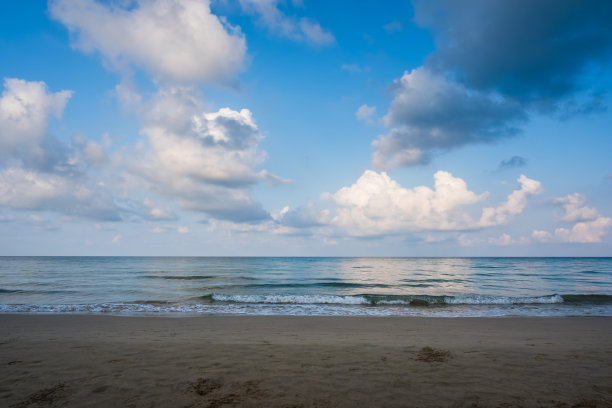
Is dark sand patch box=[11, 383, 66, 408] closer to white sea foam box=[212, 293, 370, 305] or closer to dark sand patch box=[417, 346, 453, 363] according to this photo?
dark sand patch box=[417, 346, 453, 363]

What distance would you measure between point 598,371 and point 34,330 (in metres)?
17.7

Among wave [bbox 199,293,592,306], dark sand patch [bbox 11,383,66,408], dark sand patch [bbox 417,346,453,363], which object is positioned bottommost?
wave [bbox 199,293,592,306]

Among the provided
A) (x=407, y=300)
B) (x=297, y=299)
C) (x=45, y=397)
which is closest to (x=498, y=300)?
(x=407, y=300)

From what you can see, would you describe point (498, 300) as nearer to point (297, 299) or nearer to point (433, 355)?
point (297, 299)

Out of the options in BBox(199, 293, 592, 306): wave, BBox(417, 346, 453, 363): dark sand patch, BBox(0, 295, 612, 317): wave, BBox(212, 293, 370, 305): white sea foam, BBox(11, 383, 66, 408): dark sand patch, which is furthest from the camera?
BBox(212, 293, 370, 305): white sea foam

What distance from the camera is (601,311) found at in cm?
1811

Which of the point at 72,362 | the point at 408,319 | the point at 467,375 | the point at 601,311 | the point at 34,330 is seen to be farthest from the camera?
the point at 601,311

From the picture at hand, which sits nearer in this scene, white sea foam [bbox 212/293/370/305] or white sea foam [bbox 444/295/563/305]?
white sea foam [bbox 444/295/563/305]

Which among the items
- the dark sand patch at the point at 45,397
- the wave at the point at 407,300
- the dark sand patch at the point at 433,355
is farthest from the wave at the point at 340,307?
the dark sand patch at the point at 45,397

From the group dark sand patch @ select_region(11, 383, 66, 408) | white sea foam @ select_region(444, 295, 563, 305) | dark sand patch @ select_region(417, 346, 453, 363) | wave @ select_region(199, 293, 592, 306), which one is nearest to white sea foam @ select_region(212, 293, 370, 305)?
wave @ select_region(199, 293, 592, 306)

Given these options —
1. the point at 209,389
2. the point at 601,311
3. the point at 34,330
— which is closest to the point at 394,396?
the point at 209,389

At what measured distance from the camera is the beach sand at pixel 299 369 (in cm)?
508

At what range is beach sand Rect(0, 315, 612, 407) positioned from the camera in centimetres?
508

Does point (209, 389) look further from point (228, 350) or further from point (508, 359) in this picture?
point (508, 359)
